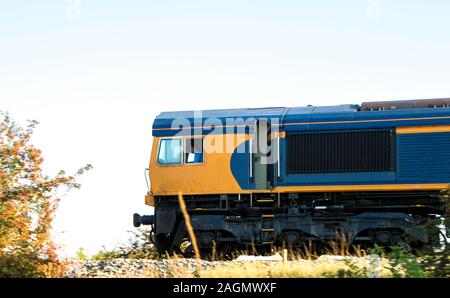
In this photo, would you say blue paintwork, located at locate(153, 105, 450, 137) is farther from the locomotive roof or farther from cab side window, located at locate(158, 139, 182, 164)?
cab side window, located at locate(158, 139, 182, 164)

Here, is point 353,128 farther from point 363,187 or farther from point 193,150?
point 193,150

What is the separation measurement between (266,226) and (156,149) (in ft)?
11.6

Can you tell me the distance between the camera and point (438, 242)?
11844 mm

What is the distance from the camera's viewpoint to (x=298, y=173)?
19.0 m

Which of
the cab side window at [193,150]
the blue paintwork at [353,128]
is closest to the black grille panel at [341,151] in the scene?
the blue paintwork at [353,128]

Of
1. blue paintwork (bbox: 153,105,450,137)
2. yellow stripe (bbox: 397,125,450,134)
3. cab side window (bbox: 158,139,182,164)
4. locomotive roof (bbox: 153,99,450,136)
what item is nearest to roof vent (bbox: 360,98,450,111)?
locomotive roof (bbox: 153,99,450,136)

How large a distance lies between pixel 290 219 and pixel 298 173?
45.7 inches

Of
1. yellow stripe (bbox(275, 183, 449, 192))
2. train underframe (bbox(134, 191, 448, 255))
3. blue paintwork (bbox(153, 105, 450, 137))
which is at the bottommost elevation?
train underframe (bbox(134, 191, 448, 255))

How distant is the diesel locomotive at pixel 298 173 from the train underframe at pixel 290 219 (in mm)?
25

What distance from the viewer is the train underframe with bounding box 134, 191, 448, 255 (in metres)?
18.3

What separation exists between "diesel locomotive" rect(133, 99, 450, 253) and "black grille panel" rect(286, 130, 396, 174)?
24 mm
